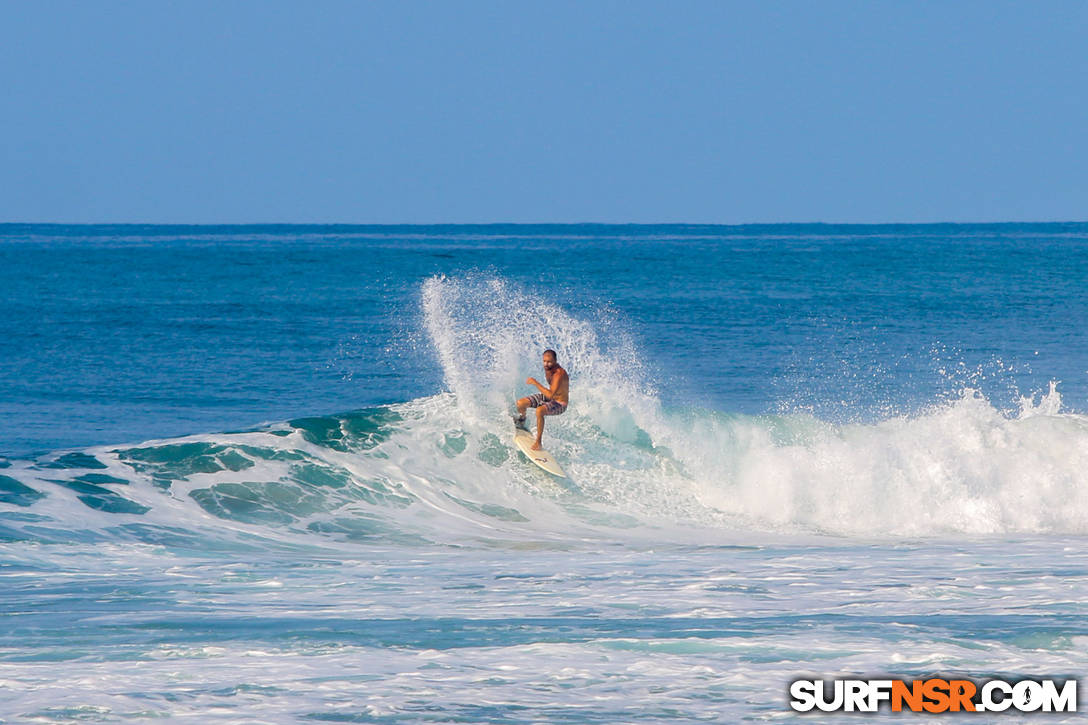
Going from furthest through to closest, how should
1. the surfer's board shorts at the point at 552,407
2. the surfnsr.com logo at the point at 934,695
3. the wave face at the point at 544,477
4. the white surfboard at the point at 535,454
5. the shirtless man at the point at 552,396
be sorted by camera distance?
the surfer's board shorts at the point at 552,407 < the shirtless man at the point at 552,396 < the white surfboard at the point at 535,454 < the wave face at the point at 544,477 < the surfnsr.com logo at the point at 934,695

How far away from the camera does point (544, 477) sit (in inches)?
639

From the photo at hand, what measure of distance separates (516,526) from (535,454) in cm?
240

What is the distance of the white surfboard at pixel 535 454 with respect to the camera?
53.6 feet

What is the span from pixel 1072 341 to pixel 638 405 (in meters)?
19.4

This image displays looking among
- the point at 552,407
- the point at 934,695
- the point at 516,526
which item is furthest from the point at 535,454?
the point at 934,695

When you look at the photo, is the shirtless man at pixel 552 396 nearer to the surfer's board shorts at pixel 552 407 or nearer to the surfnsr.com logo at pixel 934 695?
the surfer's board shorts at pixel 552 407

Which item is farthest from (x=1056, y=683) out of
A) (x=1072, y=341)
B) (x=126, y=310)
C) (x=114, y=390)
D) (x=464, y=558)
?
(x=126, y=310)

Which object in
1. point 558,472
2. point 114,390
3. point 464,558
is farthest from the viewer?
point 114,390

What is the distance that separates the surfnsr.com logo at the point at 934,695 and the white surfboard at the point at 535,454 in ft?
30.2

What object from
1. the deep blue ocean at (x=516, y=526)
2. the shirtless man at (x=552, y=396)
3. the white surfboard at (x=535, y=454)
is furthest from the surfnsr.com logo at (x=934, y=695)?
the shirtless man at (x=552, y=396)

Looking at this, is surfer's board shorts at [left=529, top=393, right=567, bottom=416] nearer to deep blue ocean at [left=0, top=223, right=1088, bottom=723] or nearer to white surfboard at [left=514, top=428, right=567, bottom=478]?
white surfboard at [left=514, top=428, right=567, bottom=478]

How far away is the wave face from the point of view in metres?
13.5

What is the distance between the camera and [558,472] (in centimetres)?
1627

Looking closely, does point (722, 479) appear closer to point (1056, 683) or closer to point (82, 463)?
point (82, 463)
